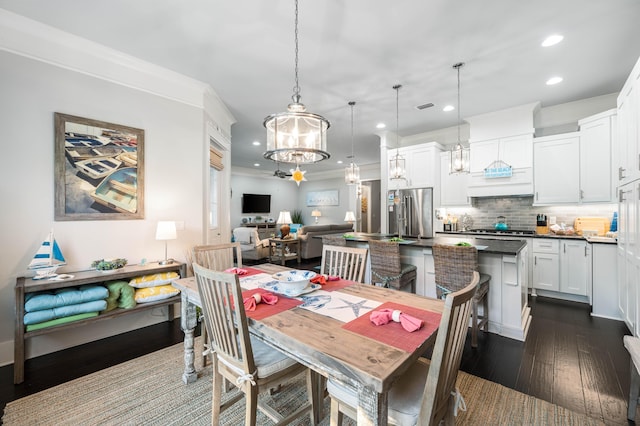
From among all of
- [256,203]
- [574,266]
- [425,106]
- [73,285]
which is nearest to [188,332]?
[73,285]

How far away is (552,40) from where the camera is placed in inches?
99.6

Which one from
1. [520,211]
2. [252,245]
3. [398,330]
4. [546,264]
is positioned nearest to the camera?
[398,330]

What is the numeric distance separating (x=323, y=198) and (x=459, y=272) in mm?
8476

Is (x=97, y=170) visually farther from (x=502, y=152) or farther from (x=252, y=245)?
(x=502, y=152)

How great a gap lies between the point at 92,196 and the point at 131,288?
101 centimetres

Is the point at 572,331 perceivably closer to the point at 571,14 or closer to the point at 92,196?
the point at 571,14

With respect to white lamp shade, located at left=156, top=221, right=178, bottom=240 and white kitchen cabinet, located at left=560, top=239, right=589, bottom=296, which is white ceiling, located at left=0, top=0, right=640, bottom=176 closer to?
white lamp shade, located at left=156, top=221, right=178, bottom=240

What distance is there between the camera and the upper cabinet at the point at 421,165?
4988 millimetres

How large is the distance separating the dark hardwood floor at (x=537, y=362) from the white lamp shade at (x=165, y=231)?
1.05 m

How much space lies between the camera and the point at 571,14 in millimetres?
2207

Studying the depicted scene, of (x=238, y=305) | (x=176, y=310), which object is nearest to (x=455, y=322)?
(x=238, y=305)

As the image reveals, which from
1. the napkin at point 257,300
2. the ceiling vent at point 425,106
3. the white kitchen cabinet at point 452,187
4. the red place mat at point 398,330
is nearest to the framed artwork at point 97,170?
the napkin at point 257,300

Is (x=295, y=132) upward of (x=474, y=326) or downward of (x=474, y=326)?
upward

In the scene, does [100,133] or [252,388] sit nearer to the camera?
[252,388]
